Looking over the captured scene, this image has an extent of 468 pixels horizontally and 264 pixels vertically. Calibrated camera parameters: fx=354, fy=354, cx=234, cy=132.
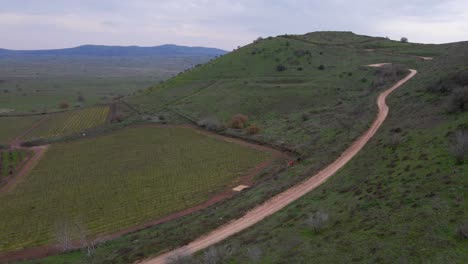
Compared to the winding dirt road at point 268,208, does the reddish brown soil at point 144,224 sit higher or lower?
lower

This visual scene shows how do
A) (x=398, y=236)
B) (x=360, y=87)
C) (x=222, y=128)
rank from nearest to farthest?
(x=398, y=236) → (x=222, y=128) → (x=360, y=87)

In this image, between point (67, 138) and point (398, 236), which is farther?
point (67, 138)

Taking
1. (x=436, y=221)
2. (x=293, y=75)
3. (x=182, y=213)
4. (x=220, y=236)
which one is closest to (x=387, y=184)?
(x=436, y=221)

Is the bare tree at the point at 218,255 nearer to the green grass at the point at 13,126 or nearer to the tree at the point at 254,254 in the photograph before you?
the tree at the point at 254,254

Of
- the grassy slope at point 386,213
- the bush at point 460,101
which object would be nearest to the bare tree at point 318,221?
the grassy slope at point 386,213

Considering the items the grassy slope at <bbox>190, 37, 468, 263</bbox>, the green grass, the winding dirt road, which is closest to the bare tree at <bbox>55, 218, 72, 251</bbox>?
the winding dirt road

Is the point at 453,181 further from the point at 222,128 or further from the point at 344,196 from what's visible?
the point at 222,128
